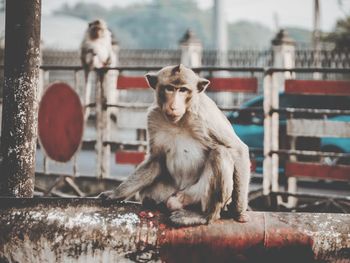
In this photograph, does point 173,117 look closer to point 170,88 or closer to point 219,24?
point 170,88

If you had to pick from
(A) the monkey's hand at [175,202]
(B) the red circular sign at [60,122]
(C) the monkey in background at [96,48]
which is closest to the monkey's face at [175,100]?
(A) the monkey's hand at [175,202]

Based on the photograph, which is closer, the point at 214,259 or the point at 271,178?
the point at 214,259

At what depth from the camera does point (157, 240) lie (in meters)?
3.04

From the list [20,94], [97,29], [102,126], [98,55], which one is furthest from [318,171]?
[97,29]

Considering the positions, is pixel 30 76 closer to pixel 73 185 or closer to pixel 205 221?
pixel 205 221

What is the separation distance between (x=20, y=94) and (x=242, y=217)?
1552 mm

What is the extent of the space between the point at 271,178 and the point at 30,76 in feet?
10.3

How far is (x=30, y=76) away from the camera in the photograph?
350 centimetres

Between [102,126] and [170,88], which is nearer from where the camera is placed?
[170,88]

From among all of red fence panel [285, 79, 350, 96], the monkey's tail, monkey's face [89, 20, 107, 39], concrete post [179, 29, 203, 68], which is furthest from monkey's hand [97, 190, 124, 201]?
concrete post [179, 29, 203, 68]

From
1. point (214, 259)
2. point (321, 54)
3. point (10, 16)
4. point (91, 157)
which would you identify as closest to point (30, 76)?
point (10, 16)

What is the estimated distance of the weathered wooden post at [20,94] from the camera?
345 centimetres

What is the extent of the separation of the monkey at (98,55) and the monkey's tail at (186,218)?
349 cm

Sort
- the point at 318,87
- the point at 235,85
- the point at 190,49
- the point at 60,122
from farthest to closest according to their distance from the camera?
the point at 190,49, the point at 60,122, the point at 235,85, the point at 318,87
